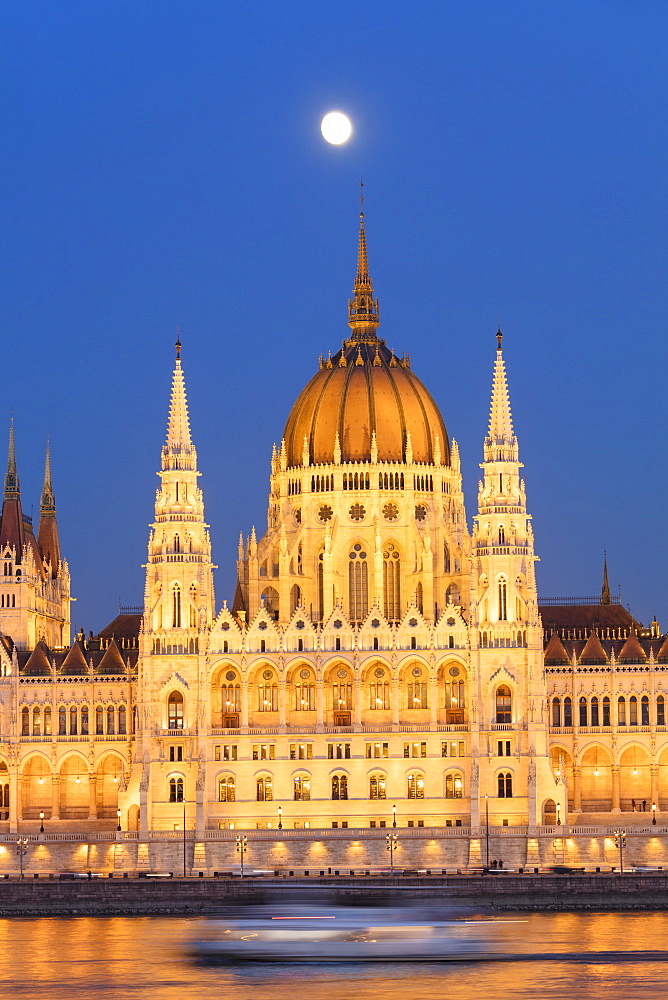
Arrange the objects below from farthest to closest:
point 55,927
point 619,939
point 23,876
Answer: point 23,876
point 55,927
point 619,939

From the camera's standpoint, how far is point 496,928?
16750cm

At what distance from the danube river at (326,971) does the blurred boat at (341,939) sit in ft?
2.25

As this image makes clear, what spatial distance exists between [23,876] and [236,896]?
18219 millimetres

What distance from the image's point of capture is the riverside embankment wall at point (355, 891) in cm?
18138

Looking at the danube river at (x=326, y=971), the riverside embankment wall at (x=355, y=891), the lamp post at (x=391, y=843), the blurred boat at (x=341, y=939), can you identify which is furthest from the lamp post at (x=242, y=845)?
the blurred boat at (x=341, y=939)

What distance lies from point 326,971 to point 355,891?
106ft

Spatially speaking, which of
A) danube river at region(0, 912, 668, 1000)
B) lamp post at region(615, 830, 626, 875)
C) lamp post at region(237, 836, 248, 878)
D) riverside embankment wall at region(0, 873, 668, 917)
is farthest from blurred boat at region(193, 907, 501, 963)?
lamp post at region(237, 836, 248, 878)

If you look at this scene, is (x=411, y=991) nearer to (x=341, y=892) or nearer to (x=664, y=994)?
(x=664, y=994)

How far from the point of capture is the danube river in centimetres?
14688

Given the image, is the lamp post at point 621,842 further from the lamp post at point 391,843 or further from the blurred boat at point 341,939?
the blurred boat at point 341,939

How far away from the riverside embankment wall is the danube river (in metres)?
5.17

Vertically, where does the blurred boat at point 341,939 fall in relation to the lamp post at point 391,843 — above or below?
below

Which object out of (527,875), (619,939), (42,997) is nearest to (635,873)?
(527,875)

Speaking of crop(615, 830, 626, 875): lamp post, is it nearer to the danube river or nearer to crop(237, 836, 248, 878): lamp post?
the danube river
